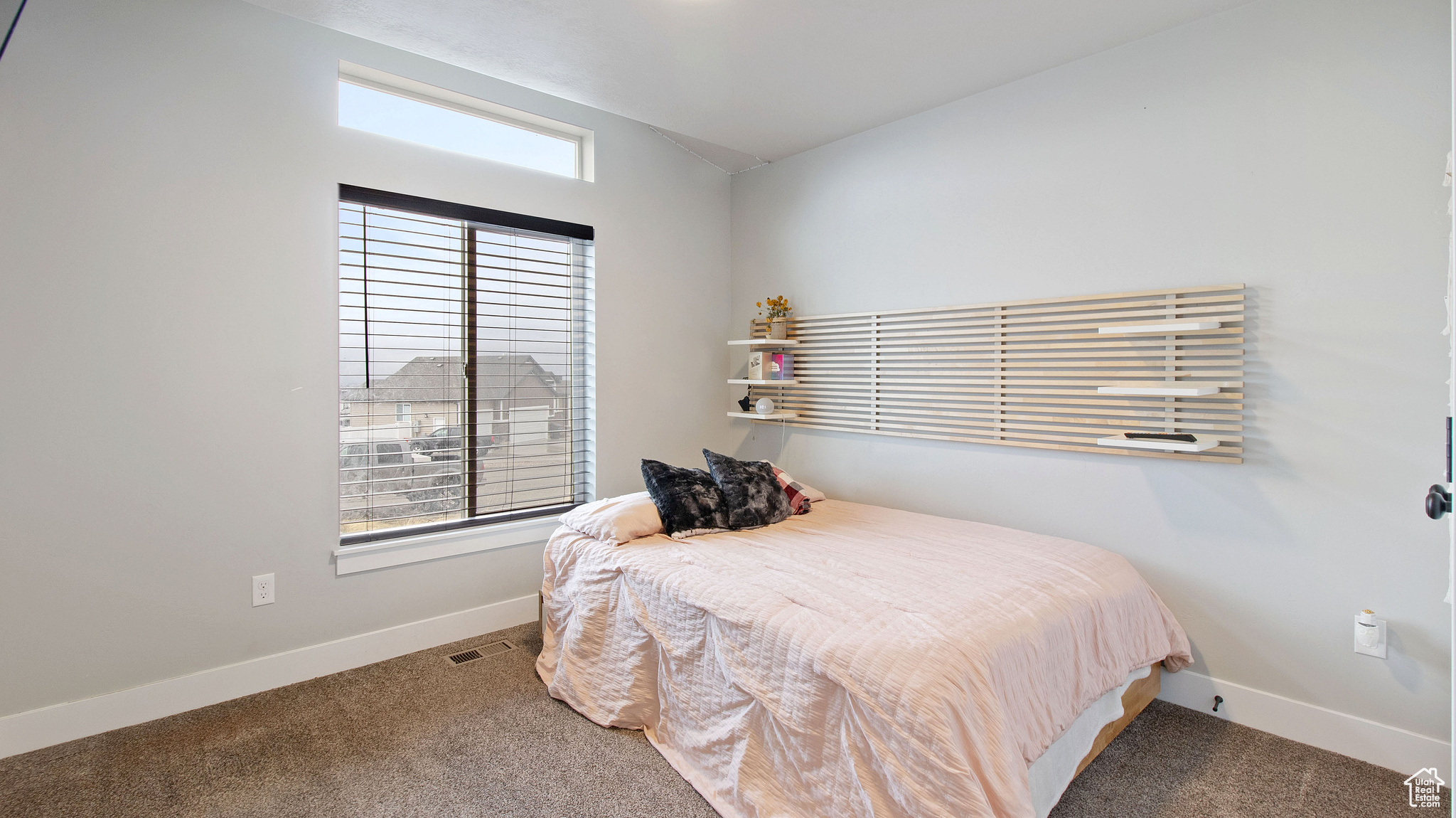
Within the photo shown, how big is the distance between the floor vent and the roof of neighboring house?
118 centimetres

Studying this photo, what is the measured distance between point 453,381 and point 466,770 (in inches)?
68.7

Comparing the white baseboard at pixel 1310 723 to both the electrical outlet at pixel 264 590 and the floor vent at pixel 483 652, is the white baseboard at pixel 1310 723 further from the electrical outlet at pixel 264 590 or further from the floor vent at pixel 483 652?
the electrical outlet at pixel 264 590

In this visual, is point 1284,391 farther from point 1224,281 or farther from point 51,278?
point 51,278

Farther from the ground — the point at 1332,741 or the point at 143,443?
the point at 143,443

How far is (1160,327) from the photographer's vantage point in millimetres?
2303

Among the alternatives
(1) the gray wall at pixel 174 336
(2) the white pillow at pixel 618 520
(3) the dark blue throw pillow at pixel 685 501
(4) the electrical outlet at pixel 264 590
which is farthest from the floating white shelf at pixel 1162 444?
(4) the electrical outlet at pixel 264 590

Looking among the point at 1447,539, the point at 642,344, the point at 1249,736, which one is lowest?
the point at 1249,736

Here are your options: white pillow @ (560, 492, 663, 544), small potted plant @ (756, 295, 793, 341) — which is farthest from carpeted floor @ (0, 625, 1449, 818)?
small potted plant @ (756, 295, 793, 341)

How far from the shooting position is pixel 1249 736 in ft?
7.46

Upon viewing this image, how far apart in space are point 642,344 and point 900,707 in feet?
8.83

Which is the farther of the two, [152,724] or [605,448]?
[605,448]

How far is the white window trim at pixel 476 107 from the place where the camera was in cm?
286

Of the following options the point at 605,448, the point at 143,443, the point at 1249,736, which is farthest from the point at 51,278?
the point at 1249,736

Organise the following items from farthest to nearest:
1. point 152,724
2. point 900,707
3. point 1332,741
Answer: point 152,724
point 1332,741
point 900,707
